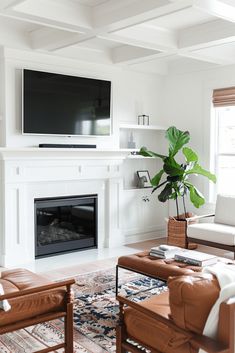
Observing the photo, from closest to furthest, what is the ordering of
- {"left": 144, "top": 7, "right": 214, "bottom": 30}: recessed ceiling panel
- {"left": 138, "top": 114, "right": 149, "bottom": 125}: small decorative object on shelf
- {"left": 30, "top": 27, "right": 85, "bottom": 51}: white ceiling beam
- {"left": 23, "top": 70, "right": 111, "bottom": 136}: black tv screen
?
{"left": 144, "top": 7, "right": 214, "bottom": 30}: recessed ceiling panel < {"left": 30, "top": 27, "right": 85, "bottom": 51}: white ceiling beam < {"left": 23, "top": 70, "right": 111, "bottom": 136}: black tv screen < {"left": 138, "top": 114, "right": 149, "bottom": 125}: small decorative object on shelf

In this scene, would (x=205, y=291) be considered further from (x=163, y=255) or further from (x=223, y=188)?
(x=223, y=188)

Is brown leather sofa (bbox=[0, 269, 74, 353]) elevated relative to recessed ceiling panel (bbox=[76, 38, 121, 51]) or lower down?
lower down

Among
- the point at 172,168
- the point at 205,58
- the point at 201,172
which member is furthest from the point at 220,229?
the point at 205,58

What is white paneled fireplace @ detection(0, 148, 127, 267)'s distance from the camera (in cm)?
491

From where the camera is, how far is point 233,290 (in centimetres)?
199

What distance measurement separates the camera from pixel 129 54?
5402 mm

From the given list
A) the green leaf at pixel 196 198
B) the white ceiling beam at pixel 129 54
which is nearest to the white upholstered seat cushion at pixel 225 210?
the green leaf at pixel 196 198

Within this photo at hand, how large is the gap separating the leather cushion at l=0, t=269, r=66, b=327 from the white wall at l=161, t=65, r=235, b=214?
3628 millimetres

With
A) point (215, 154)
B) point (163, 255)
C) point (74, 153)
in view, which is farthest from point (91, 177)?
point (163, 255)

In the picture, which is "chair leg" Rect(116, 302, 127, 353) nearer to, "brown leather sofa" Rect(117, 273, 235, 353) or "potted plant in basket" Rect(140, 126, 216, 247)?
"brown leather sofa" Rect(117, 273, 235, 353)

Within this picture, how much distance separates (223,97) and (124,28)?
2.26m

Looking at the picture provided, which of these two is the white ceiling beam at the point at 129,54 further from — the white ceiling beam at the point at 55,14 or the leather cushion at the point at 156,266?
the leather cushion at the point at 156,266

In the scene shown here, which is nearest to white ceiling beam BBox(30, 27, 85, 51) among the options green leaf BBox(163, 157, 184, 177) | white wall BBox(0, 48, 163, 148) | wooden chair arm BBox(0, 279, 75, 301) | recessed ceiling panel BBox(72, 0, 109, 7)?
white wall BBox(0, 48, 163, 148)

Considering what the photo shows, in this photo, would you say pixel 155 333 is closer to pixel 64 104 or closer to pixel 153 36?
pixel 153 36
